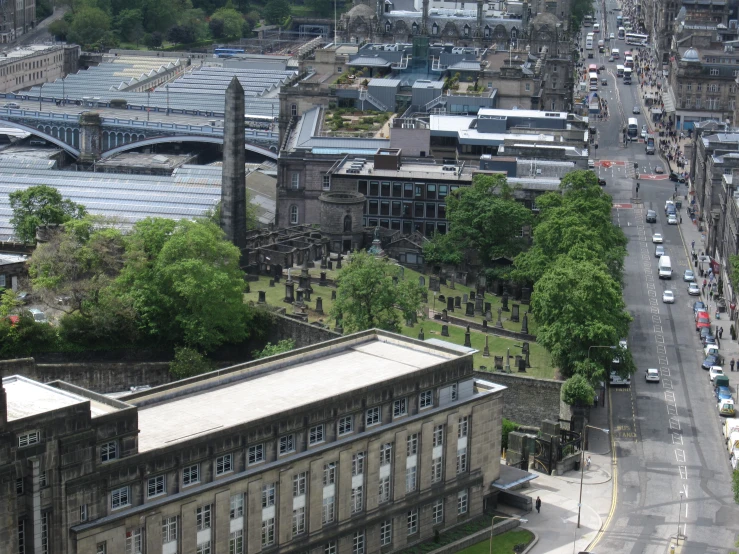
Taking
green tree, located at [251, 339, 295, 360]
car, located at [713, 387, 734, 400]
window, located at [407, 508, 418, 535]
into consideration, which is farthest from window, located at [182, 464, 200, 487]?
car, located at [713, 387, 734, 400]

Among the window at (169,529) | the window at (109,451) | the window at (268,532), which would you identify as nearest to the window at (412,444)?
the window at (268,532)

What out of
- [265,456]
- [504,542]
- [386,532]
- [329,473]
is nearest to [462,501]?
[504,542]

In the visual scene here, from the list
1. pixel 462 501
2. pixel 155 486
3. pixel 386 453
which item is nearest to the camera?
pixel 155 486

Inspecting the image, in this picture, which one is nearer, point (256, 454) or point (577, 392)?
point (256, 454)

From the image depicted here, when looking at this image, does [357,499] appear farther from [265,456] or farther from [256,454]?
[256,454]

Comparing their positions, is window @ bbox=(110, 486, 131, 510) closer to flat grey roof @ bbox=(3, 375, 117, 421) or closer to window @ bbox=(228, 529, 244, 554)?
flat grey roof @ bbox=(3, 375, 117, 421)

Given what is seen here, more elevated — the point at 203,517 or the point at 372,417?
the point at 372,417

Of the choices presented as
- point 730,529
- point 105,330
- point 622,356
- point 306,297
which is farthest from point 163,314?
point 730,529
